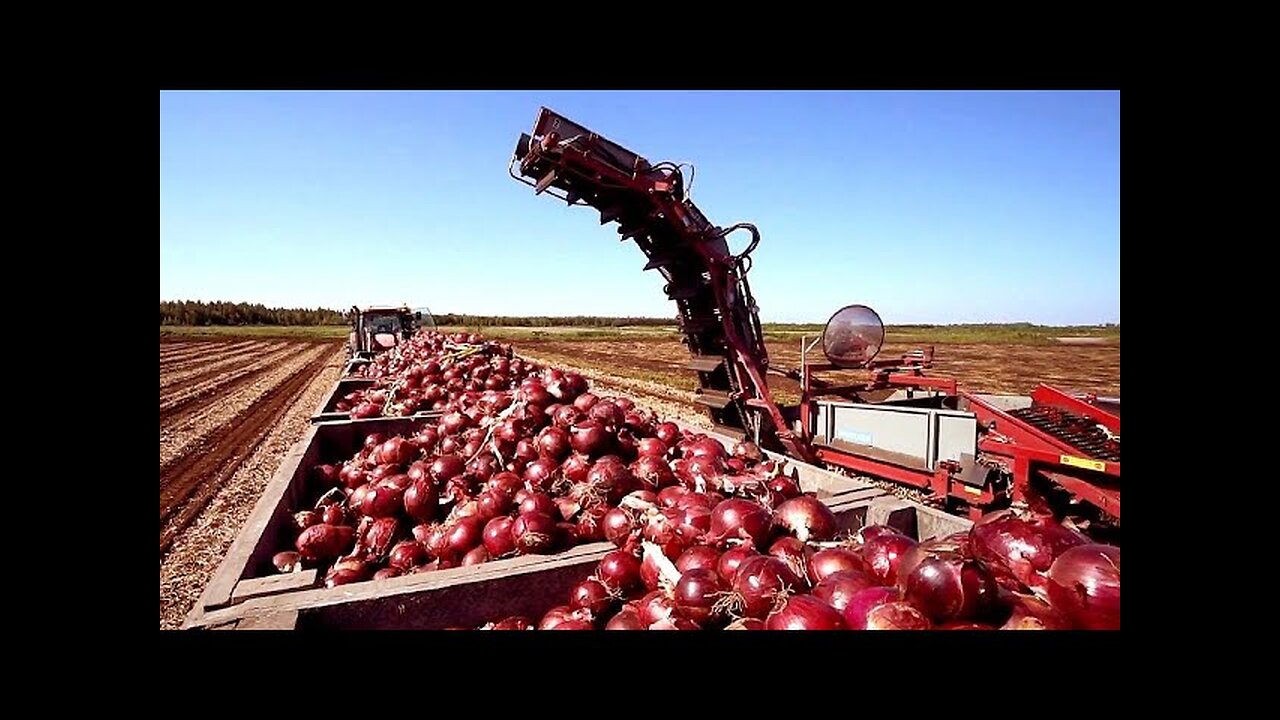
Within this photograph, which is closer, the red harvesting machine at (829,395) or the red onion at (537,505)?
the red onion at (537,505)

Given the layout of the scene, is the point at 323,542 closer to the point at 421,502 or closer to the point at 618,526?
the point at 421,502

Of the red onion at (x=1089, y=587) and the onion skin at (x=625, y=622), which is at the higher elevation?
the red onion at (x=1089, y=587)

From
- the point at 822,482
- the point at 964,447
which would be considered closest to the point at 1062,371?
the point at 964,447

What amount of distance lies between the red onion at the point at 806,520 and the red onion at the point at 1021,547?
20.7 inches

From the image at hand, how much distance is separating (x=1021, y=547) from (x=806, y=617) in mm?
776

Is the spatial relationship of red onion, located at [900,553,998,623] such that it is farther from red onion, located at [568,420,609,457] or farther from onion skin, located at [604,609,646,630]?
red onion, located at [568,420,609,457]

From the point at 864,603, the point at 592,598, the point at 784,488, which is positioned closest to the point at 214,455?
the point at 592,598

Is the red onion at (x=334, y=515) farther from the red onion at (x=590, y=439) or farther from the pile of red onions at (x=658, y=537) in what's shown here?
the red onion at (x=590, y=439)

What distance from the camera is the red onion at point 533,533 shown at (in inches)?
95.1

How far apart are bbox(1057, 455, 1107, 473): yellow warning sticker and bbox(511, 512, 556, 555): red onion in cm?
343

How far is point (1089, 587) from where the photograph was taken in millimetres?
1464

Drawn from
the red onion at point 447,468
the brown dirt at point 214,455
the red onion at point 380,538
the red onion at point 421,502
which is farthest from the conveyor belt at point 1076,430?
the brown dirt at point 214,455
